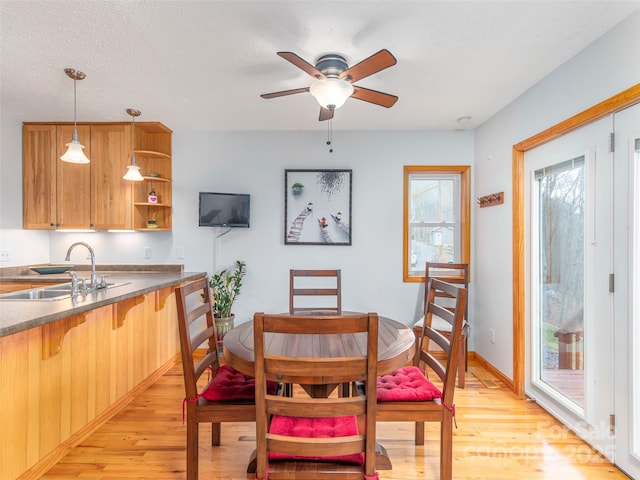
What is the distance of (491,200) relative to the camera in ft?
10.3

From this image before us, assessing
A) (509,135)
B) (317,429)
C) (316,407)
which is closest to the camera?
(316,407)

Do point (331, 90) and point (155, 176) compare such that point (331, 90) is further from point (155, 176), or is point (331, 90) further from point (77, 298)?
point (155, 176)

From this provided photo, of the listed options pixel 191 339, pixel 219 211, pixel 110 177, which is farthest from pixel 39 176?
pixel 191 339

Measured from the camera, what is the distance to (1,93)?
8.69 feet

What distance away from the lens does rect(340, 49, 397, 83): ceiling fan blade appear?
1.62 metres

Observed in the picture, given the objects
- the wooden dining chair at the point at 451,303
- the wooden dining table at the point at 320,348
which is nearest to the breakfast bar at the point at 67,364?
the wooden dining table at the point at 320,348

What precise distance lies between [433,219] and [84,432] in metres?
3.49

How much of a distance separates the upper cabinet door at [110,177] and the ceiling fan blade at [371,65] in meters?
2.57

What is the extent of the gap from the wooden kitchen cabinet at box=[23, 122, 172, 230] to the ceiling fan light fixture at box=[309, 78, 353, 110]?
2.19 m

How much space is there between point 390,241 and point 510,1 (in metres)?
2.26

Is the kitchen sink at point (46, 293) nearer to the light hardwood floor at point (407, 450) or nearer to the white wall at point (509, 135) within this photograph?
the light hardwood floor at point (407, 450)

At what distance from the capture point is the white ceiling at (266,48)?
169 cm

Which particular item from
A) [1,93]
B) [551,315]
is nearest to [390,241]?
[551,315]

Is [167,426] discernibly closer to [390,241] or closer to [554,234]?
[390,241]
